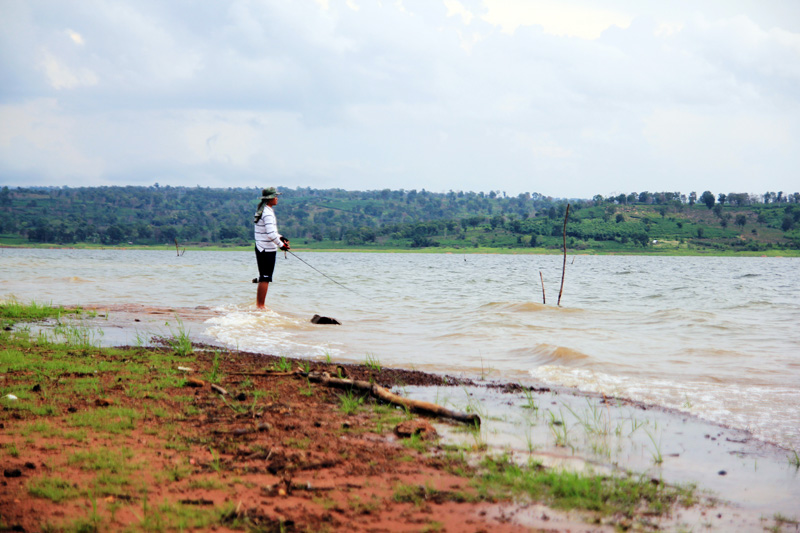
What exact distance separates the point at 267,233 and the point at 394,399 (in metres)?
8.18

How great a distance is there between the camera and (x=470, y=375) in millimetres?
8391

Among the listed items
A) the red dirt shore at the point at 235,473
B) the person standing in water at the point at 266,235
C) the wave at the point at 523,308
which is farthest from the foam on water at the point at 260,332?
the wave at the point at 523,308

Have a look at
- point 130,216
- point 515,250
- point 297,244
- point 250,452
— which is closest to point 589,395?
point 250,452

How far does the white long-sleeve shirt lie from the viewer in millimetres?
13438

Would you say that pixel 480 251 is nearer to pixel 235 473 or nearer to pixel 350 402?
pixel 350 402

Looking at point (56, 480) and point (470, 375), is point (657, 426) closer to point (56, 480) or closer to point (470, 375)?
point (470, 375)

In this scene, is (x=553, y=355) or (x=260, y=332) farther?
(x=260, y=332)

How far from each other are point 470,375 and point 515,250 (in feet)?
376

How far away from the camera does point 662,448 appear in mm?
5199

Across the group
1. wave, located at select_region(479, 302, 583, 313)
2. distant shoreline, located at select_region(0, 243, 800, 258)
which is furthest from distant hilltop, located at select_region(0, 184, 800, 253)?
wave, located at select_region(479, 302, 583, 313)

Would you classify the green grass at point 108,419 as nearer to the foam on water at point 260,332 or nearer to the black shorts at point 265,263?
the foam on water at point 260,332

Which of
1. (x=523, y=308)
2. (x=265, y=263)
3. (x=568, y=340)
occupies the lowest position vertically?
(x=523, y=308)

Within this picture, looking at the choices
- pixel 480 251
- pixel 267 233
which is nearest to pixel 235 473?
pixel 267 233

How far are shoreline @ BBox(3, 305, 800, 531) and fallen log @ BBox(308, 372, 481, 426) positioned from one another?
0.14 meters
